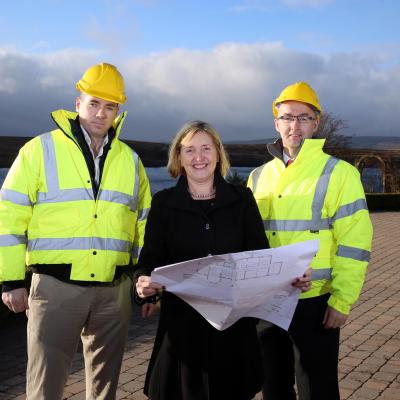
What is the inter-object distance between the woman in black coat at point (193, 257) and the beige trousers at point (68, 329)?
0.50 meters

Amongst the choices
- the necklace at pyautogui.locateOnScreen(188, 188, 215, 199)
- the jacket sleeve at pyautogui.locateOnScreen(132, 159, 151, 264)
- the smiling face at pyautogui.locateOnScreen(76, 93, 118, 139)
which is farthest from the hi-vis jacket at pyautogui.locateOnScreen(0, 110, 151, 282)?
the necklace at pyautogui.locateOnScreen(188, 188, 215, 199)

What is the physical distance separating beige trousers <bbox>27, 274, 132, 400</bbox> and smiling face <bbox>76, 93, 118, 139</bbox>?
2.88 feet

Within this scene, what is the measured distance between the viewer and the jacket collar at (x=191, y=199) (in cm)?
263

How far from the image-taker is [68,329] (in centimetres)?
295

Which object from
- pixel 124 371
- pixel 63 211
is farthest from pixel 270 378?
pixel 124 371

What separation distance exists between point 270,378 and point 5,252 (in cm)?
168

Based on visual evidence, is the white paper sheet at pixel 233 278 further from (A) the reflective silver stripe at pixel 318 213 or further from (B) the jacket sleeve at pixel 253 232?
(A) the reflective silver stripe at pixel 318 213

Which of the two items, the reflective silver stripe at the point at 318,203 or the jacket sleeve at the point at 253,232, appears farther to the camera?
the reflective silver stripe at the point at 318,203

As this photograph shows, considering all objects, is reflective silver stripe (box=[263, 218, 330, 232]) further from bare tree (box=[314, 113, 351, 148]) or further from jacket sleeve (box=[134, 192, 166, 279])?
bare tree (box=[314, 113, 351, 148])

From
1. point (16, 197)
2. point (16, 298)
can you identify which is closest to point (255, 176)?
point (16, 197)

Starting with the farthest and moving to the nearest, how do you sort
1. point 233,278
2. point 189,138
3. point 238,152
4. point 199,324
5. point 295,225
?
point 238,152
point 295,225
point 189,138
point 199,324
point 233,278

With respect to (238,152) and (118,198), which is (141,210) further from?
(238,152)

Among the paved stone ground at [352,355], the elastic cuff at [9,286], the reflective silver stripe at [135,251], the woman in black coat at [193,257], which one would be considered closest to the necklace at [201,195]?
→ the woman in black coat at [193,257]

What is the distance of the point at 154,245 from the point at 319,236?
920mm
